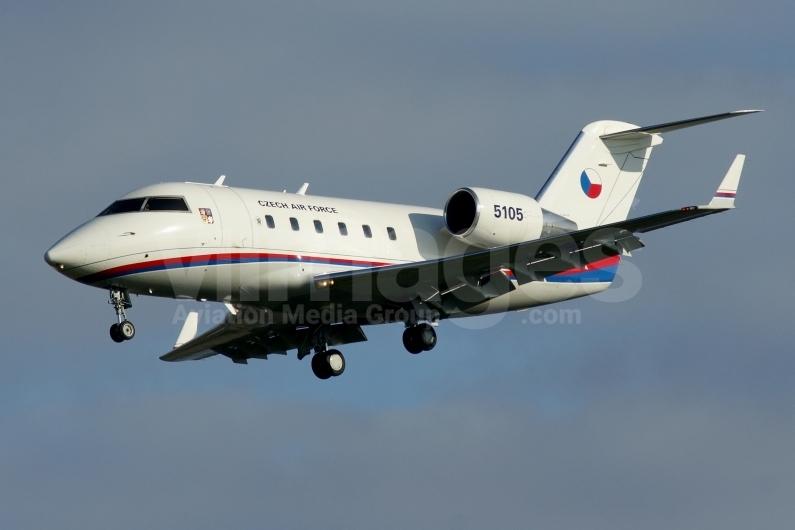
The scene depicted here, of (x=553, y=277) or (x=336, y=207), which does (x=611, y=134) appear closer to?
(x=553, y=277)

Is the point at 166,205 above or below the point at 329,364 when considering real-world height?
above

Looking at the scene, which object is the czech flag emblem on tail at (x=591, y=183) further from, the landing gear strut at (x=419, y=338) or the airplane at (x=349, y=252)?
the landing gear strut at (x=419, y=338)

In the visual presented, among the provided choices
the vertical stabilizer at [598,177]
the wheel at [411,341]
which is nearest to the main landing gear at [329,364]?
the wheel at [411,341]

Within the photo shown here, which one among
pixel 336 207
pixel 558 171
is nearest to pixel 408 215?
pixel 336 207

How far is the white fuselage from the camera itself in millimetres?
25438

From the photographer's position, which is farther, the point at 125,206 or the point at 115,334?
the point at 125,206

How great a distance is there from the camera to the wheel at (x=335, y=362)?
96.7ft

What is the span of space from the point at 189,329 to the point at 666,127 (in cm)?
1175

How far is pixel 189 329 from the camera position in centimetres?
3250

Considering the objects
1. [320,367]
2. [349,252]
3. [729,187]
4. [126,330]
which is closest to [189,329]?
[320,367]

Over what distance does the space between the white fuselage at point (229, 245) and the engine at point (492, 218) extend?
3.92 feet

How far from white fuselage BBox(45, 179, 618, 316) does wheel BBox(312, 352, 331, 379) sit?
8.87 feet

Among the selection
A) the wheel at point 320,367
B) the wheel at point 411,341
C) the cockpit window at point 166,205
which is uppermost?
the cockpit window at point 166,205

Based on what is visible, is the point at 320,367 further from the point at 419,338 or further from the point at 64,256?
the point at 64,256
